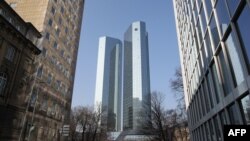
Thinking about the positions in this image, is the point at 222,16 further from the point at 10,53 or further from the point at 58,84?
the point at 58,84

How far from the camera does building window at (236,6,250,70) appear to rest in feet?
27.7

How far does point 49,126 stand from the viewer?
1336 inches

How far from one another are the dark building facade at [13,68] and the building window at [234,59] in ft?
69.7

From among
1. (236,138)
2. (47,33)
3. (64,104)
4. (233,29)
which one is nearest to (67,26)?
(47,33)

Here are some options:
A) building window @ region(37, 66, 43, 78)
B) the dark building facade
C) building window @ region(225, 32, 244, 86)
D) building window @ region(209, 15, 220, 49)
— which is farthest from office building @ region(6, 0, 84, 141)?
building window @ region(225, 32, 244, 86)

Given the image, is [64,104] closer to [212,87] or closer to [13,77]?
[13,77]

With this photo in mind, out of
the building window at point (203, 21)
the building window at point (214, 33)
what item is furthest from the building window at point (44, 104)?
the building window at point (214, 33)

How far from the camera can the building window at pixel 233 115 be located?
10393mm

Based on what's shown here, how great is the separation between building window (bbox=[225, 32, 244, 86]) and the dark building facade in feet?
69.7

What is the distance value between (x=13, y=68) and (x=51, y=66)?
1091 centimetres

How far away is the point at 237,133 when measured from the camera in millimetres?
4016

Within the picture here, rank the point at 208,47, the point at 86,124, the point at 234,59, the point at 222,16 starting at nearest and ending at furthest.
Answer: the point at 234,59, the point at 222,16, the point at 208,47, the point at 86,124

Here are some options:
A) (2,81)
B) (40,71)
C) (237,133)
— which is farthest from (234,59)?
(40,71)

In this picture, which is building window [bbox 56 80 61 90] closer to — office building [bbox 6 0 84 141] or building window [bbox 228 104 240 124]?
office building [bbox 6 0 84 141]
